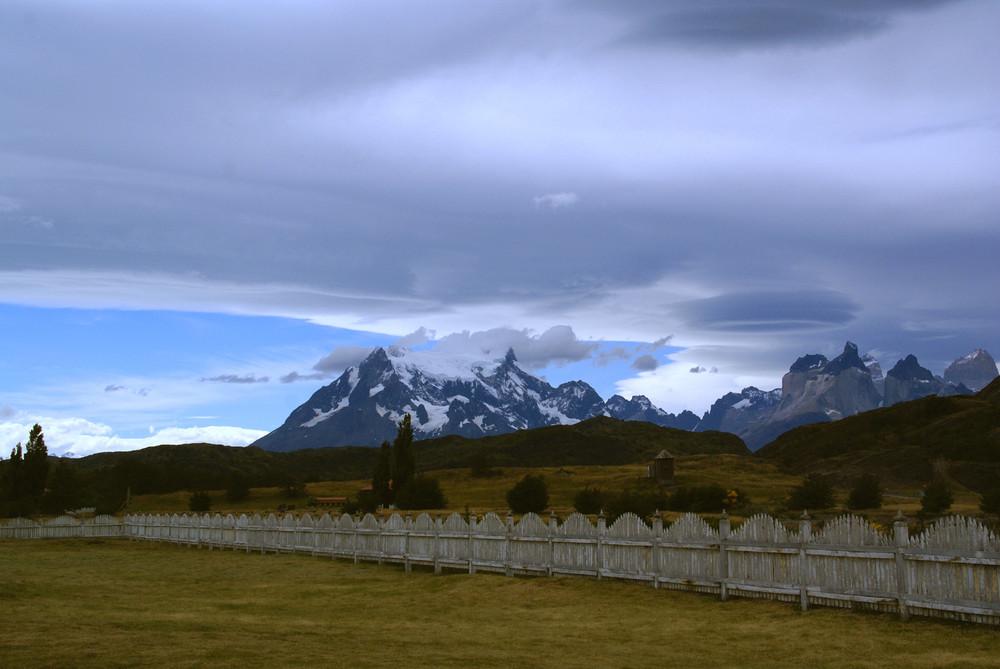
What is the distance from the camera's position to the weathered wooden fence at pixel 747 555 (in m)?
12.5

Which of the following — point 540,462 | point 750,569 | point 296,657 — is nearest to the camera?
point 296,657

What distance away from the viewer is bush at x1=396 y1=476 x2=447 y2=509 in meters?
68.4

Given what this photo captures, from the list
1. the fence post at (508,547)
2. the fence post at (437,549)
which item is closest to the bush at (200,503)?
the fence post at (437,549)

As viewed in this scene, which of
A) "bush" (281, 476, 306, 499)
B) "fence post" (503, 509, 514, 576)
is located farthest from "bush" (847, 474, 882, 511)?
"bush" (281, 476, 306, 499)

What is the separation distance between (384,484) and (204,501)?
18.7 m

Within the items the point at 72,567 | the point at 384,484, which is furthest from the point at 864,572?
the point at 384,484

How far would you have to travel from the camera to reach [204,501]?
267ft

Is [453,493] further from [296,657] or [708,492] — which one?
[296,657]

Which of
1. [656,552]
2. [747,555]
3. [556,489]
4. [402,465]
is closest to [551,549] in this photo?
[656,552]

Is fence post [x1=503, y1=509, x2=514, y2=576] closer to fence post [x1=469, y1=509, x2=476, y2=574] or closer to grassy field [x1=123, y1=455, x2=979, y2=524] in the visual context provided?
fence post [x1=469, y1=509, x2=476, y2=574]

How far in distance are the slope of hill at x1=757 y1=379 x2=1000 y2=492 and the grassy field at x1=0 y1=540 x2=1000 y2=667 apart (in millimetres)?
60952

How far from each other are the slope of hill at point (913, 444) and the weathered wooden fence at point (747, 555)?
5682 centimetres

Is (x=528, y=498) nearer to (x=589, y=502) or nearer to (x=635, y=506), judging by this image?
(x=589, y=502)

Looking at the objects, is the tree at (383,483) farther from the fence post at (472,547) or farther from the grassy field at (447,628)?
the grassy field at (447,628)
